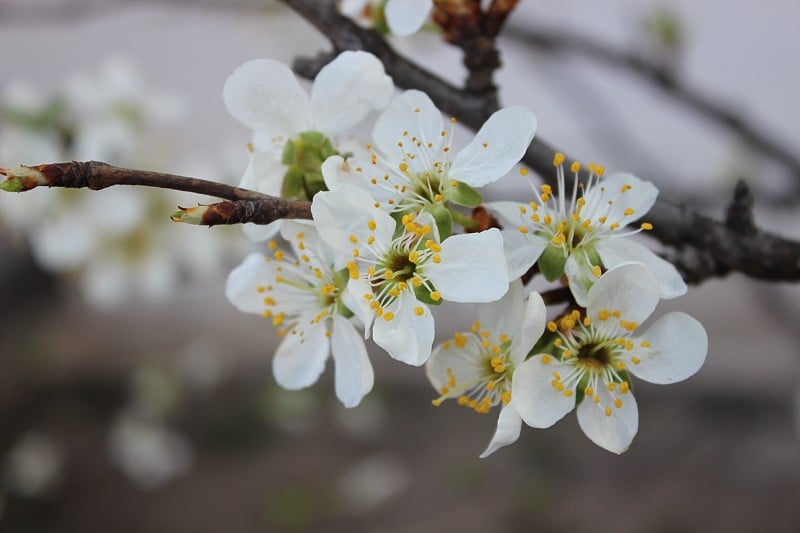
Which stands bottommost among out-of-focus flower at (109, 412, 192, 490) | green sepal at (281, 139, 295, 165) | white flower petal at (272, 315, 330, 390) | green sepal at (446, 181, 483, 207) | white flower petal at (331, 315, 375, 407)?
out-of-focus flower at (109, 412, 192, 490)

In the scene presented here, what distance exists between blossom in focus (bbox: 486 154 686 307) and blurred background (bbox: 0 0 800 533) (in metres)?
0.77

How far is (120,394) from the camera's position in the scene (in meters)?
2.17

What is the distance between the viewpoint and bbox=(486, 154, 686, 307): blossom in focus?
1.29 feet

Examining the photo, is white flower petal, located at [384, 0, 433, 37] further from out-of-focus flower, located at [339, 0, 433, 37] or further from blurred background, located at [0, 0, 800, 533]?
blurred background, located at [0, 0, 800, 533]

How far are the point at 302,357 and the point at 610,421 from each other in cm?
18

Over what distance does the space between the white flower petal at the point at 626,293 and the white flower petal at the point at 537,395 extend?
36mm

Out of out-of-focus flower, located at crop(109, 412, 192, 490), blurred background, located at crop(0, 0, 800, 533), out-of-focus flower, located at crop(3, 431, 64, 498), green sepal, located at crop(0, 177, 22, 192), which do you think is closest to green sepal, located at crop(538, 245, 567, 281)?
green sepal, located at crop(0, 177, 22, 192)

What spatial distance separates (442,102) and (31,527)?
5.86 ft

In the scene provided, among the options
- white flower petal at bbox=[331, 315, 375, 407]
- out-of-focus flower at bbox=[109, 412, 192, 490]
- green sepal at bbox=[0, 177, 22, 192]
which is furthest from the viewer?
out-of-focus flower at bbox=[109, 412, 192, 490]

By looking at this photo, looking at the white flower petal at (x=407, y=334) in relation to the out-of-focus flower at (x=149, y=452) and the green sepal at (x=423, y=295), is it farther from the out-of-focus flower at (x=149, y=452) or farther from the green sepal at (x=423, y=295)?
the out-of-focus flower at (x=149, y=452)

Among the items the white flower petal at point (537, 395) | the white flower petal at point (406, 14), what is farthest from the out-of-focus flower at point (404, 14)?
the white flower petal at point (537, 395)

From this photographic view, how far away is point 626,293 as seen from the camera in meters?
0.38

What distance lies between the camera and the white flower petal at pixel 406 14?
0.46 meters

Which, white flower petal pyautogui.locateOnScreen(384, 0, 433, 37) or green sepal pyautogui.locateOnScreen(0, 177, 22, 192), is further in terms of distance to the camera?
white flower petal pyautogui.locateOnScreen(384, 0, 433, 37)
